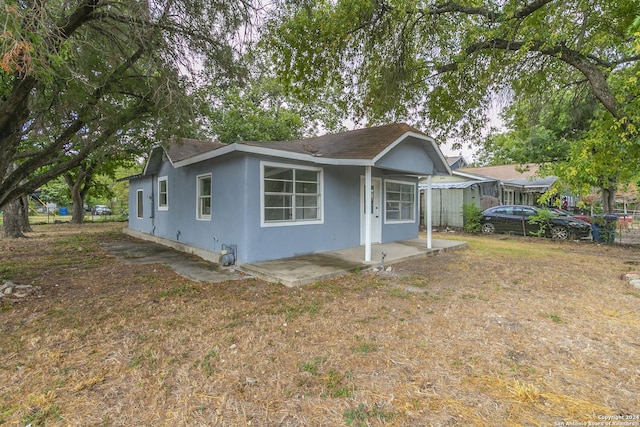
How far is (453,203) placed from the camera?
16.7 meters

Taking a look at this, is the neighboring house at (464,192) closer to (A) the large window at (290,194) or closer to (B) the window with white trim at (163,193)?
(A) the large window at (290,194)

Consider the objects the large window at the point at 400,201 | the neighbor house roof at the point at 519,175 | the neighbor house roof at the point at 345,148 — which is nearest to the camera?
the neighbor house roof at the point at 345,148

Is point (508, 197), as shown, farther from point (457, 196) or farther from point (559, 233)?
point (559, 233)

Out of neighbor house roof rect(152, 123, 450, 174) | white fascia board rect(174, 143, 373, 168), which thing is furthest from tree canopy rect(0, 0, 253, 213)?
neighbor house roof rect(152, 123, 450, 174)

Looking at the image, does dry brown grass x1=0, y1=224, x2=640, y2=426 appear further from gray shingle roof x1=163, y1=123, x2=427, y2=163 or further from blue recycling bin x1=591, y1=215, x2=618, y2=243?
blue recycling bin x1=591, y1=215, x2=618, y2=243

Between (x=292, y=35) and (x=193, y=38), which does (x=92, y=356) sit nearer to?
(x=193, y=38)

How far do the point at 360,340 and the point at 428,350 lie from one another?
28.6 inches

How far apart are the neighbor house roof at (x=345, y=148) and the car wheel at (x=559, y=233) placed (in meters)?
6.35

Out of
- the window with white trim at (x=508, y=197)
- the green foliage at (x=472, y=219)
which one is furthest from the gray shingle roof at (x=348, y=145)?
the window with white trim at (x=508, y=197)

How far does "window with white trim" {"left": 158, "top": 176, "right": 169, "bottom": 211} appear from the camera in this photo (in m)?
10.8

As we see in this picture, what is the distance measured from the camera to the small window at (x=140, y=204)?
43.2 feet

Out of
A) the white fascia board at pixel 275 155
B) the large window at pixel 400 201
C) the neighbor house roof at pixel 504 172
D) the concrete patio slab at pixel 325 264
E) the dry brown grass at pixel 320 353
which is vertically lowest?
the dry brown grass at pixel 320 353

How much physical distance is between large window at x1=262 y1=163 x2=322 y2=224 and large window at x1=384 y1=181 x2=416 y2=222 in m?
3.06

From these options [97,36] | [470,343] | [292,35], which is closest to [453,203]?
[292,35]
